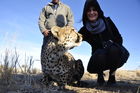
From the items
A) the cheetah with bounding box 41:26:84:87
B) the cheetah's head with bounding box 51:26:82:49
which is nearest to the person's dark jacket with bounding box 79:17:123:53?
the cheetah with bounding box 41:26:84:87

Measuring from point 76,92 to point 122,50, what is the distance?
4.67 ft

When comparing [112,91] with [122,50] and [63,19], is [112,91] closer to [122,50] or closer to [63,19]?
[122,50]

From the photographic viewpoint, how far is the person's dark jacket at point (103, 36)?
23.6 feet

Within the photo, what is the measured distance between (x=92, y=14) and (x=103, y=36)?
0.50 m

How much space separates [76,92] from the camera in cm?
632

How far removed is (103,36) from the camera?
721 cm

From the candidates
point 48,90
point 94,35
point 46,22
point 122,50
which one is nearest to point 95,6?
point 94,35

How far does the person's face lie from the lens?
714 cm

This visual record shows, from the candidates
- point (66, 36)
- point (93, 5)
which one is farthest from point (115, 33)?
point (66, 36)

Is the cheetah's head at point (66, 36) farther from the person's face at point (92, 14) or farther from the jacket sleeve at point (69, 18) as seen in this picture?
the jacket sleeve at point (69, 18)

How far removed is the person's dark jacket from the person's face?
0.21m

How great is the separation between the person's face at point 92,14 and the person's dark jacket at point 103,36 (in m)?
0.21

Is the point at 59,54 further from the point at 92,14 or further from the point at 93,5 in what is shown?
the point at 93,5

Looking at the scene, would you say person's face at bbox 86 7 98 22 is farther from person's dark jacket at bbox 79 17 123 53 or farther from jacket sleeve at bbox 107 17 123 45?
jacket sleeve at bbox 107 17 123 45
